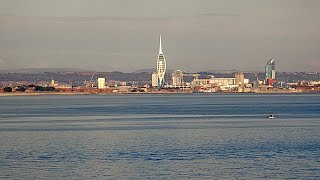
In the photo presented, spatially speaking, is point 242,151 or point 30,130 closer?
point 242,151

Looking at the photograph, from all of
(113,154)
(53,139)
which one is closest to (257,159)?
(113,154)

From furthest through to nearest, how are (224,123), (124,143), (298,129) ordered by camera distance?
(224,123) → (298,129) → (124,143)

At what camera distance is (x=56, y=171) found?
28156 millimetres

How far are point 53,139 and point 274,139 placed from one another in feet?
36.0

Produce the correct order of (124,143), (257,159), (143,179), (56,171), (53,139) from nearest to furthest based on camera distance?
1. (143,179)
2. (56,171)
3. (257,159)
4. (124,143)
5. (53,139)

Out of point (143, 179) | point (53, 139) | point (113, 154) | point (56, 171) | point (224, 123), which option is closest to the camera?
point (143, 179)

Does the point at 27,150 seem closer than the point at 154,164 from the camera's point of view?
No

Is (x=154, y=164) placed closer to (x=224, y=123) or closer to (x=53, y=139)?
(x=53, y=139)

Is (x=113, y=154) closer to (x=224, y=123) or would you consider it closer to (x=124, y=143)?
(x=124, y=143)

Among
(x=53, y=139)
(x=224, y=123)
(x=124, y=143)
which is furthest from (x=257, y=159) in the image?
(x=224, y=123)

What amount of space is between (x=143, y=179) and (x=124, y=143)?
13.0 metres

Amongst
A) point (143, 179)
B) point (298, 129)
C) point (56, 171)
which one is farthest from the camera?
point (298, 129)

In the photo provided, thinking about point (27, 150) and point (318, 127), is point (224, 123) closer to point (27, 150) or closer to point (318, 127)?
point (318, 127)

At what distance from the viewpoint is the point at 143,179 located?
86.0 feet
